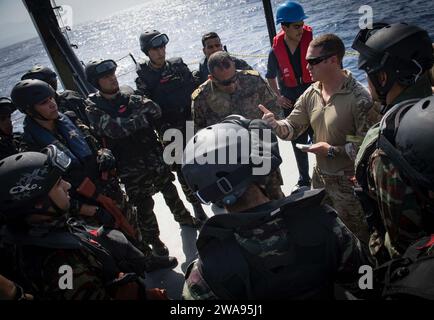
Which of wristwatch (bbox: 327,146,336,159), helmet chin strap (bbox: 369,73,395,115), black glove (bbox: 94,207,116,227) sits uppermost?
helmet chin strap (bbox: 369,73,395,115)

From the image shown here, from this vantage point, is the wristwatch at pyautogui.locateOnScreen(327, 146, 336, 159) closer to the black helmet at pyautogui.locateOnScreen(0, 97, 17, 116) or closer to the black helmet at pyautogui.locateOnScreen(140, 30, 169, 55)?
the black helmet at pyautogui.locateOnScreen(140, 30, 169, 55)

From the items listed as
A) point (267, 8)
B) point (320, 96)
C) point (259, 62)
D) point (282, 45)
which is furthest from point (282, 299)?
point (259, 62)

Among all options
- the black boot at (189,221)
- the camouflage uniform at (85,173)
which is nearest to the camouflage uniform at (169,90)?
the black boot at (189,221)

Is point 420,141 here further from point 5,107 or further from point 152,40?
point 5,107

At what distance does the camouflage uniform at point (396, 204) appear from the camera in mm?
1536

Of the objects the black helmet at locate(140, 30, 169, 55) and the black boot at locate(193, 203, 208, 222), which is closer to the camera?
the black helmet at locate(140, 30, 169, 55)

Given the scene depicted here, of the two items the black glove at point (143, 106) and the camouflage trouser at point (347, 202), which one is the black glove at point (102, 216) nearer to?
the black glove at point (143, 106)

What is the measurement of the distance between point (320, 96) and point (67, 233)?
89.5 inches

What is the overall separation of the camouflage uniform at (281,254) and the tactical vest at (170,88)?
10.3ft

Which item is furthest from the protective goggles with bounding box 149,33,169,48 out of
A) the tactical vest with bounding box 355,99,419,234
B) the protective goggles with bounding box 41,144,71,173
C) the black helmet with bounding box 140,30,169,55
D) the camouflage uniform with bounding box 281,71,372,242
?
the tactical vest with bounding box 355,99,419,234

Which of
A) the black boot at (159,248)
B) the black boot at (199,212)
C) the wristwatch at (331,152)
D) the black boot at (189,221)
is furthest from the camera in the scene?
the black boot at (199,212)

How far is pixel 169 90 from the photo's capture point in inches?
168

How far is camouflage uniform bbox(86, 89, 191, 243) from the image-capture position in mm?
3430

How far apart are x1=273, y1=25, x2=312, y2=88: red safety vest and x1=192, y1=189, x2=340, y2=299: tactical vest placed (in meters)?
3.12
